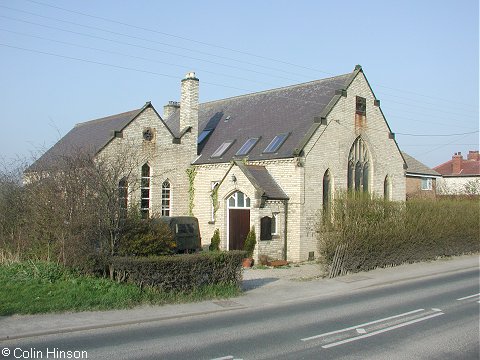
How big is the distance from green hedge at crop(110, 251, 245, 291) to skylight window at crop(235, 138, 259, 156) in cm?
1230

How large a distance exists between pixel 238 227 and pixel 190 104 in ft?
29.0

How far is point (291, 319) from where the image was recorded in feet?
39.0

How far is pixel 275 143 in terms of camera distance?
25562 mm

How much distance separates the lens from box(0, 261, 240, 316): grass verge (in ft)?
→ 37.7

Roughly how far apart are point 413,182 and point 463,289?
26.2 m

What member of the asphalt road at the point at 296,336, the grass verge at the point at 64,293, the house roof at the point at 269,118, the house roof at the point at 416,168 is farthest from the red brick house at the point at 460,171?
the grass verge at the point at 64,293

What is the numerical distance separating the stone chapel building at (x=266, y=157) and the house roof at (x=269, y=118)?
0.08 m

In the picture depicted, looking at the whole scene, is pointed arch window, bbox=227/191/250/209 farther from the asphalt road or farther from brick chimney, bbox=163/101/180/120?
brick chimney, bbox=163/101/180/120

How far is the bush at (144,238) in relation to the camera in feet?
45.1

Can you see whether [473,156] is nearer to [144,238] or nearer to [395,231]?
[395,231]

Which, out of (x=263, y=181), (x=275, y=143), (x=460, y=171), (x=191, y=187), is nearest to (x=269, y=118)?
(x=275, y=143)

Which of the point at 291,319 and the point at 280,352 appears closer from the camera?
the point at 280,352

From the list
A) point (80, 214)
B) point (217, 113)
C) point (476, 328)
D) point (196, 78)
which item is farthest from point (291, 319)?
point (217, 113)

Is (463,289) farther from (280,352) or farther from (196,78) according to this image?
(196,78)
